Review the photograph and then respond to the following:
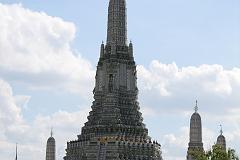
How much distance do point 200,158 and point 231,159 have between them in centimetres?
566

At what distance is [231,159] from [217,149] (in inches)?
132

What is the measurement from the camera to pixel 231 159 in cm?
10406

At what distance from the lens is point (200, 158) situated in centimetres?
10131

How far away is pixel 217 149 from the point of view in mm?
102312

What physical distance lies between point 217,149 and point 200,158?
304cm
